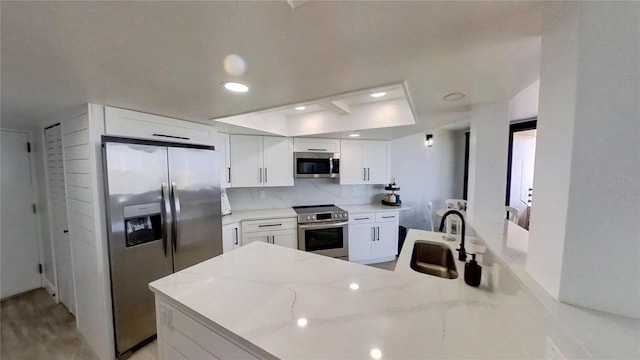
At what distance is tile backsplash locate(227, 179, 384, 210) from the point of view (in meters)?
3.52

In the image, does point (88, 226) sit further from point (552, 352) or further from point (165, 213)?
point (552, 352)

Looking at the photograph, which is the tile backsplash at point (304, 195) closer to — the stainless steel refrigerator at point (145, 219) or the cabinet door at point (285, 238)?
the cabinet door at point (285, 238)

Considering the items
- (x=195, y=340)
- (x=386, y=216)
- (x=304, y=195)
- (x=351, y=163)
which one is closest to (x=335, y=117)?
(x=351, y=163)

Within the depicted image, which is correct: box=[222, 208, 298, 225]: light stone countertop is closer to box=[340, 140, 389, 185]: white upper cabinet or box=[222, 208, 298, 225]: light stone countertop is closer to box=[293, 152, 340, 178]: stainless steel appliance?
box=[293, 152, 340, 178]: stainless steel appliance

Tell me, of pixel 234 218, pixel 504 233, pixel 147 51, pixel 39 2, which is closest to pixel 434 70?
pixel 504 233

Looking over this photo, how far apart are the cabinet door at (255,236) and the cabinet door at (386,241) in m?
1.74

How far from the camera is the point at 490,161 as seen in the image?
1824 millimetres

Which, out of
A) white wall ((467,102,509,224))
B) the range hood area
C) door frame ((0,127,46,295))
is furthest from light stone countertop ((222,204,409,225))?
door frame ((0,127,46,295))

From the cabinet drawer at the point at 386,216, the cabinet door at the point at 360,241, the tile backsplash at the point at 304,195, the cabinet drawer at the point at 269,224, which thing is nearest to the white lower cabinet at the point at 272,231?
the cabinet drawer at the point at 269,224

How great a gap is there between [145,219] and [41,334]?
164 centimetres

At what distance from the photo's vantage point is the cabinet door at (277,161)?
3248 mm

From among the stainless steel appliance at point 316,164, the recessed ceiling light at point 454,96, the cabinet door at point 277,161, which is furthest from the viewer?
the stainless steel appliance at point 316,164

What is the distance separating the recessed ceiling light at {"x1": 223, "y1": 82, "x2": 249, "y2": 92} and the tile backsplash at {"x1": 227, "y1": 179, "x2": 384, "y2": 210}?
2.29 metres

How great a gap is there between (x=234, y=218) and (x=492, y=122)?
3038 millimetres
